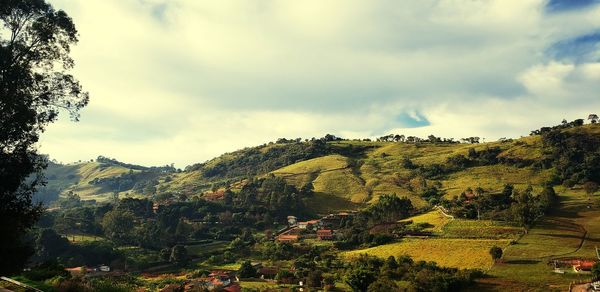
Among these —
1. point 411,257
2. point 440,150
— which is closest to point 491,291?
point 411,257

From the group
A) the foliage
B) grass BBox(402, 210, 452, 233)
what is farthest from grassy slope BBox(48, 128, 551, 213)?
grass BBox(402, 210, 452, 233)

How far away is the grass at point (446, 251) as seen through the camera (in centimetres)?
5982

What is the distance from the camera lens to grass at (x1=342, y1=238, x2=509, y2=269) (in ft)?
196

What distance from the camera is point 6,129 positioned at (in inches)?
783

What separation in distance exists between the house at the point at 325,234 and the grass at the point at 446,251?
1845 cm

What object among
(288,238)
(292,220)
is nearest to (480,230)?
(288,238)

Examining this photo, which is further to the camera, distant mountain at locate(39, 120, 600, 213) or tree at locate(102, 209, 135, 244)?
distant mountain at locate(39, 120, 600, 213)

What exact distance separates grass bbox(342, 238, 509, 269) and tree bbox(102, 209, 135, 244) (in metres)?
55.0

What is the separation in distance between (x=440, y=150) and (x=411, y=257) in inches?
4528

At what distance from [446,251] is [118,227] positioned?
77.0 meters

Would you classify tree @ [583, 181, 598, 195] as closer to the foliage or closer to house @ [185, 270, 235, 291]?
the foliage

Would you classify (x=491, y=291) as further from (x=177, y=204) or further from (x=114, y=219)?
(x=177, y=204)

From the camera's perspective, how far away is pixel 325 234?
326ft

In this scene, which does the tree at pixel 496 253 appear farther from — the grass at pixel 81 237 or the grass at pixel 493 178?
the grass at pixel 81 237
